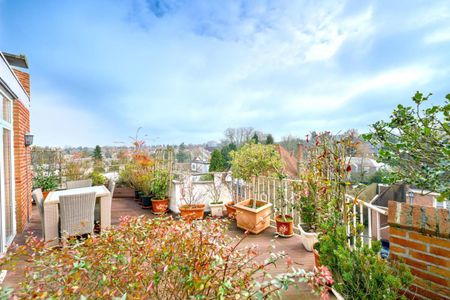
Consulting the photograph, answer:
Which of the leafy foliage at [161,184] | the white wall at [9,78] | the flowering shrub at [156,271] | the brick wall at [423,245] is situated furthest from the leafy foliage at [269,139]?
the flowering shrub at [156,271]

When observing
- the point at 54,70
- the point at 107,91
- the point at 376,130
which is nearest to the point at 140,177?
the point at 107,91

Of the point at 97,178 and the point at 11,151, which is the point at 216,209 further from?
the point at 97,178

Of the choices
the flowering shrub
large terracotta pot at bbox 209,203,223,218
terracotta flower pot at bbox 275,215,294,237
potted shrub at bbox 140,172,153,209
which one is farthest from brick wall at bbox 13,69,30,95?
terracotta flower pot at bbox 275,215,294,237

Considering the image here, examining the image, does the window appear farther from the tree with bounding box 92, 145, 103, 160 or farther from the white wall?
the tree with bounding box 92, 145, 103, 160

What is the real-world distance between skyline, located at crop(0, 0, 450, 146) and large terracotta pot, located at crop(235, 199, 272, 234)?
166 centimetres

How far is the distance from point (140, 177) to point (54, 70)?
146 inches

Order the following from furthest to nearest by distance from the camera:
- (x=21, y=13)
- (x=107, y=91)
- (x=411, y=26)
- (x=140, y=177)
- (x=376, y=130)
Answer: (x=107, y=91)
(x=140, y=177)
(x=21, y=13)
(x=411, y=26)
(x=376, y=130)

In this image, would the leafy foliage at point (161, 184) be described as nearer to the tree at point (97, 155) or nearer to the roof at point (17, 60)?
the roof at point (17, 60)

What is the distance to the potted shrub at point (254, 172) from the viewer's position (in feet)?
14.0

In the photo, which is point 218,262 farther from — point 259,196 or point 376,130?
point 259,196

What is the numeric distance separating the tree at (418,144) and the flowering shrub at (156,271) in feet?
3.26

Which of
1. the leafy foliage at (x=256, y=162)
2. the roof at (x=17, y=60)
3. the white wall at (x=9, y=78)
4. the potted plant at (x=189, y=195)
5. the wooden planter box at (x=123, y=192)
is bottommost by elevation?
the wooden planter box at (x=123, y=192)

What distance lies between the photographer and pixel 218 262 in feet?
3.96

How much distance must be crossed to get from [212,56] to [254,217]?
5041mm
